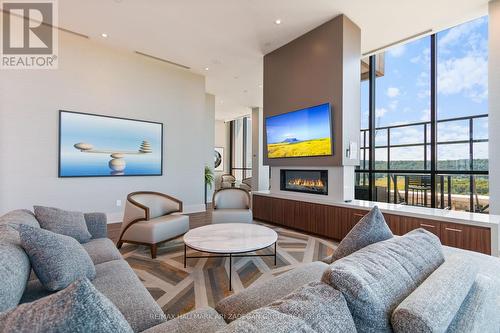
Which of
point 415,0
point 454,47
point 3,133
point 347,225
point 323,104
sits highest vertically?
point 415,0

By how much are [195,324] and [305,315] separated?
0.56m

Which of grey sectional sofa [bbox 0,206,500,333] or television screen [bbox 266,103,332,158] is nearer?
grey sectional sofa [bbox 0,206,500,333]

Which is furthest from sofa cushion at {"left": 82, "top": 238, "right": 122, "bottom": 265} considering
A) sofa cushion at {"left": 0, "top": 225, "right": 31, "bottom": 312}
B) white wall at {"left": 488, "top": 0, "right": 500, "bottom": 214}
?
white wall at {"left": 488, "top": 0, "right": 500, "bottom": 214}

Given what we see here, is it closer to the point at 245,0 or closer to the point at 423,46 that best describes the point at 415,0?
the point at 423,46

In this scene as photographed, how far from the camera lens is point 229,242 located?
7.74ft

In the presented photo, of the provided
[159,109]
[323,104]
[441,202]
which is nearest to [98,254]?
[323,104]

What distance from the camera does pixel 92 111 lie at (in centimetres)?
434

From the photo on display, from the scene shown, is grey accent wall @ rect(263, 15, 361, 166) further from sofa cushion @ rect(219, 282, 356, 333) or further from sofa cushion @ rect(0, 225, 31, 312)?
sofa cushion @ rect(0, 225, 31, 312)

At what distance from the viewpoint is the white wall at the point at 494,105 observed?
2.98 m

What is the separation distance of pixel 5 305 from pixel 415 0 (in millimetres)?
4939

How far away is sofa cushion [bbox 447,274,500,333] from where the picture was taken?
2.67 ft

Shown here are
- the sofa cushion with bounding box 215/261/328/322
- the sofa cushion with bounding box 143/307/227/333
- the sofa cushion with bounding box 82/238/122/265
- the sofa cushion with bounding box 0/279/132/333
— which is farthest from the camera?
the sofa cushion with bounding box 82/238/122/265

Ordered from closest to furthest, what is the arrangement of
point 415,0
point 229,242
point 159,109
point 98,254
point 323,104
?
point 98,254
point 229,242
point 415,0
point 323,104
point 159,109

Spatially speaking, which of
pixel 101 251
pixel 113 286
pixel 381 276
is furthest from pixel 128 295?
pixel 381 276
